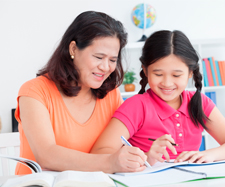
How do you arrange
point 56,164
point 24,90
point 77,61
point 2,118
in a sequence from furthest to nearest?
1. point 2,118
2. point 77,61
3. point 24,90
4. point 56,164

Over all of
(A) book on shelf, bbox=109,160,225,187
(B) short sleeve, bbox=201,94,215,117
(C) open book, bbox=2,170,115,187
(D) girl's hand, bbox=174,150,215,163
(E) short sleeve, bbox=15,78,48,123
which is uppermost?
(E) short sleeve, bbox=15,78,48,123

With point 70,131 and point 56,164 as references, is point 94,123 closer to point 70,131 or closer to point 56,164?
point 70,131

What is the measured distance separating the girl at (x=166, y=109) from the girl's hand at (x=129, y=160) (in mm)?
283

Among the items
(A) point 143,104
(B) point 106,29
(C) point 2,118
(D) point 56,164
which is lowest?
(C) point 2,118

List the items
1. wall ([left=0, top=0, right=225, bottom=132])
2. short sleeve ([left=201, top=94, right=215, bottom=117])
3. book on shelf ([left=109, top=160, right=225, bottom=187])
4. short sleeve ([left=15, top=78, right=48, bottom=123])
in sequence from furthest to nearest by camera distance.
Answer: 1. wall ([left=0, top=0, right=225, bottom=132])
2. short sleeve ([left=201, top=94, right=215, bottom=117])
3. short sleeve ([left=15, top=78, right=48, bottom=123])
4. book on shelf ([left=109, top=160, right=225, bottom=187])

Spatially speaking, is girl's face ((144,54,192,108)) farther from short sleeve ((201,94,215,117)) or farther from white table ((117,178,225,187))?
white table ((117,178,225,187))

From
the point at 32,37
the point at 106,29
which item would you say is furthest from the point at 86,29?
the point at 32,37

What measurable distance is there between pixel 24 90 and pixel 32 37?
7.37ft

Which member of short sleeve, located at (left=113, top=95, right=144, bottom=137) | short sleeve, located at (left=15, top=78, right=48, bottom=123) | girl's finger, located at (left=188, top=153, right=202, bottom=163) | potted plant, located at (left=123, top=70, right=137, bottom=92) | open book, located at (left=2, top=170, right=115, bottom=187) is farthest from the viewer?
potted plant, located at (left=123, top=70, right=137, bottom=92)

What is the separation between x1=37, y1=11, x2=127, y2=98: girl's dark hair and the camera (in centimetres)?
122

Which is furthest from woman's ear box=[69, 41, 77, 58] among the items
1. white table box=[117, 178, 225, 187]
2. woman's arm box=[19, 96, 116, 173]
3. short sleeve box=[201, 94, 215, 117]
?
white table box=[117, 178, 225, 187]

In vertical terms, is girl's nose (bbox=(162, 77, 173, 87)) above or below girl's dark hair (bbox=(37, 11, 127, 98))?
below

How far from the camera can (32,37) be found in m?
3.25

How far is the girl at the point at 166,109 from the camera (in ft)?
4.16
